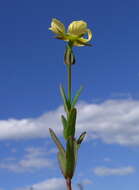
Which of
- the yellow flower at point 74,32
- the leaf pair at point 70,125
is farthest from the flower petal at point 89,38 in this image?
the leaf pair at point 70,125

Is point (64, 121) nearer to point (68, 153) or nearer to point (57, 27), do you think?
point (68, 153)

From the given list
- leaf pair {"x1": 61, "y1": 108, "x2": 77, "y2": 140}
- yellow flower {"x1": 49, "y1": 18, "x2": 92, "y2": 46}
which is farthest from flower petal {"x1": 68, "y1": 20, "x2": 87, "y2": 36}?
leaf pair {"x1": 61, "y1": 108, "x2": 77, "y2": 140}

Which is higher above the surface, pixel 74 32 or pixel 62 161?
pixel 74 32

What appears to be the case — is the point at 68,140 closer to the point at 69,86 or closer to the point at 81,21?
the point at 69,86

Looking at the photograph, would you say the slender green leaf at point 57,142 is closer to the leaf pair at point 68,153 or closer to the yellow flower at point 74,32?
the leaf pair at point 68,153

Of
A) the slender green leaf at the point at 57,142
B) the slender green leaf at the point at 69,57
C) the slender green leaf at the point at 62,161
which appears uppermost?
the slender green leaf at the point at 69,57

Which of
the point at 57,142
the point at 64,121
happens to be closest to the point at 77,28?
the point at 64,121

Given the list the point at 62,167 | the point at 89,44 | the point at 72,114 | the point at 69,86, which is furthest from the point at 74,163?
the point at 89,44

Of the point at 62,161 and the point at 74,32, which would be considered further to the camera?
the point at 74,32
